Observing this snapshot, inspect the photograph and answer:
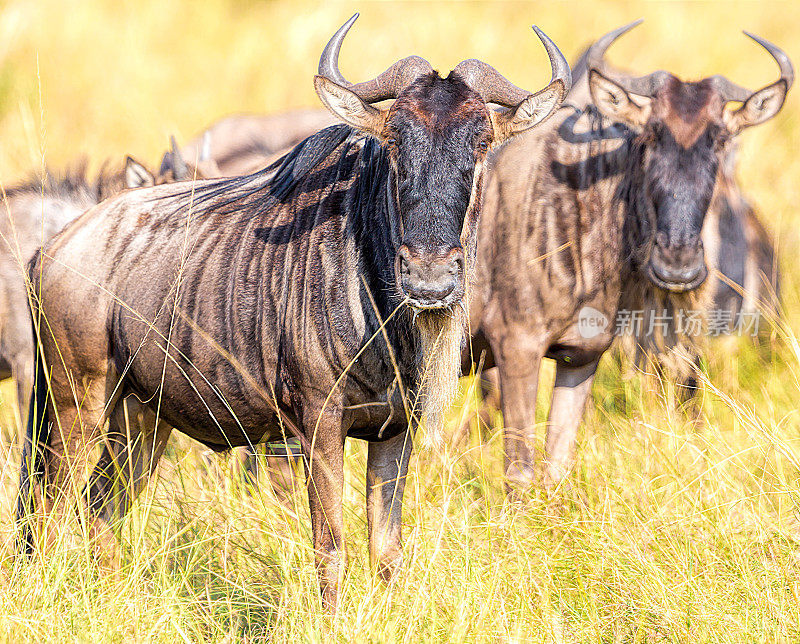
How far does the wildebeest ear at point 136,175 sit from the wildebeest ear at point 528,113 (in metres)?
2.62

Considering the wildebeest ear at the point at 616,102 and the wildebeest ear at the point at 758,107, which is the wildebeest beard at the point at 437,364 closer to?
the wildebeest ear at the point at 616,102

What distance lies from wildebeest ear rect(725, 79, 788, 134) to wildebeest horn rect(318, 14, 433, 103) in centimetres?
187

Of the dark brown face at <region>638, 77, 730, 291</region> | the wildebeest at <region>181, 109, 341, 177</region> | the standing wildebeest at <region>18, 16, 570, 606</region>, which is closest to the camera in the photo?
the standing wildebeest at <region>18, 16, 570, 606</region>

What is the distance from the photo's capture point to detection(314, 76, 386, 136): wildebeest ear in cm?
335

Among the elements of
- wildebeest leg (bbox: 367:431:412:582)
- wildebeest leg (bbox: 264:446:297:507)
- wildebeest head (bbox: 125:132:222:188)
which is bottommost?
wildebeest leg (bbox: 264:446:297:507)

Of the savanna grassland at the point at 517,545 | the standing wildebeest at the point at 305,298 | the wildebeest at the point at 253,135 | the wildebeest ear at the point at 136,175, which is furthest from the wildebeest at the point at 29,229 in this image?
the wildebeest at the point at 253,135

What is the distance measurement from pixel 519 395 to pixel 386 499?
130 centimetres

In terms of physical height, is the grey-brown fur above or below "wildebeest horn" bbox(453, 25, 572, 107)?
below

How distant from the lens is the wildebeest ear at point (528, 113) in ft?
11.3

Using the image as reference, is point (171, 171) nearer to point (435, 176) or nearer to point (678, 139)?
point (678, 139)

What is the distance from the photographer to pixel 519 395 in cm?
484

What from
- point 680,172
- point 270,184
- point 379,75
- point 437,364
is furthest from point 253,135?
point 437,364

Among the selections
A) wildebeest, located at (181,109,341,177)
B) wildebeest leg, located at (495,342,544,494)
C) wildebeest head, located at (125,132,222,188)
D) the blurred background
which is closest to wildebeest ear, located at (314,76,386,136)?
wildebeest leg, located at (495,342,544,494)

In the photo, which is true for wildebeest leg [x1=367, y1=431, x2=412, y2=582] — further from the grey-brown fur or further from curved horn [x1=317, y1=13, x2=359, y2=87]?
the grey-brown fur
